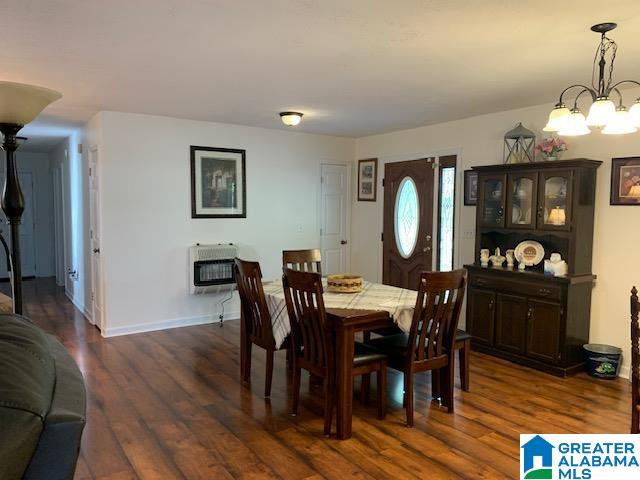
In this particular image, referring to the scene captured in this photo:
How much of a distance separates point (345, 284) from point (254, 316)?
2.36ft

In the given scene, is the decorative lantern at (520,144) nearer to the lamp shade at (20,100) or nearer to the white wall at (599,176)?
the white wall at (599,176)

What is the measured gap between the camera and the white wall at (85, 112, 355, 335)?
16.5 ft

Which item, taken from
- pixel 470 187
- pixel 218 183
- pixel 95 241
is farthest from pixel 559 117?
pixel 95 241

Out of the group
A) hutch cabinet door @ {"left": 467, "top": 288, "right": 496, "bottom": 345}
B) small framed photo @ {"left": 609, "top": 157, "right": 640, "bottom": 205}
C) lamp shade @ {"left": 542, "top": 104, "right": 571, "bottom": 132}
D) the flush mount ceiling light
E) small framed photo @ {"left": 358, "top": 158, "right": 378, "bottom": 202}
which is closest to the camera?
lamp shade @ {"left": 542, "top": 104, "right": 571, "bottom": 132}

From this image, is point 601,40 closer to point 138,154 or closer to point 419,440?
point 419,440

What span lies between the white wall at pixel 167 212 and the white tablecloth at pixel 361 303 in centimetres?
217

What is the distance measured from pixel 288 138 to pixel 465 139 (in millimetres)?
2234

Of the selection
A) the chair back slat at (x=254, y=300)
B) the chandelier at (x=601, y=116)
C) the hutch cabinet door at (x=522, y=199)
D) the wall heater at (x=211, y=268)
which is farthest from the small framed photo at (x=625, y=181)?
the wall heater at (x=211, y=268)

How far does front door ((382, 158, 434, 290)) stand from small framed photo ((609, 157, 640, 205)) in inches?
78.7

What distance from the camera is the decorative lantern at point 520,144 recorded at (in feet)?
14.4

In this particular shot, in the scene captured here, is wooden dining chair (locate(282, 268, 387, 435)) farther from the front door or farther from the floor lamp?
the front door

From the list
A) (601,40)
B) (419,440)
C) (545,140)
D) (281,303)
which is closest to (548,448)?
(419,440)

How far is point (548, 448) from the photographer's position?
2.50 metres

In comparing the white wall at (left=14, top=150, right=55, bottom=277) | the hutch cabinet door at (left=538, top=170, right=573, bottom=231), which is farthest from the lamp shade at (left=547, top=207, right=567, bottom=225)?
the white wall at (left=14, top=150, right=55, bottom=277)
